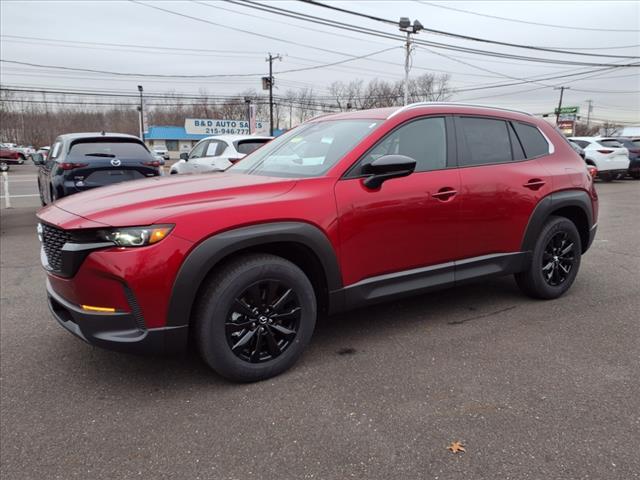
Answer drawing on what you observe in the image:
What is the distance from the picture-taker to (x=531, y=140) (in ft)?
14.2

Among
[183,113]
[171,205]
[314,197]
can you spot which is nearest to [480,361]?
[314,197]

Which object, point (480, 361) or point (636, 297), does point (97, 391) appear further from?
point (636, 297)

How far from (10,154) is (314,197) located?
3995 cm

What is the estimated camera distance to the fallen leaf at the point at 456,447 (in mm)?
2311

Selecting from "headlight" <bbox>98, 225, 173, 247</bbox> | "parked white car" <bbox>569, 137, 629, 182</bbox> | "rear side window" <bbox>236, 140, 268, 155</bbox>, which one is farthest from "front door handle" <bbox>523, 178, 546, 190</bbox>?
"parked white car" <bbox>569, 137, 629, 182</bbox>

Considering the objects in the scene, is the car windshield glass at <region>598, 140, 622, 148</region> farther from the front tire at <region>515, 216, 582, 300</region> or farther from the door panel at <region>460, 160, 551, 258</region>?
the door panel at <region>460, 160, 551, 258</region>

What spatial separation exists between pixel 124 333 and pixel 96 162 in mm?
5900

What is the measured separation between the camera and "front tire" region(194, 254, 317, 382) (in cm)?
272

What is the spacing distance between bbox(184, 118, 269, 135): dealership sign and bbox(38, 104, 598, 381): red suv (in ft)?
132

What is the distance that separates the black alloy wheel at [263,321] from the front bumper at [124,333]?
0.31 m

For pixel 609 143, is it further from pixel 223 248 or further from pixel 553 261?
pixel 223 248

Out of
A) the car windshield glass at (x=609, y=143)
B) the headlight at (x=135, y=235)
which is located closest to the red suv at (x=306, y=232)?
the headlight at (x=135, y=235)

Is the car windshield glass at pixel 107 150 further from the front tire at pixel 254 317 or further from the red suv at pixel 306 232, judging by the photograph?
the front tire at pixel 254 317

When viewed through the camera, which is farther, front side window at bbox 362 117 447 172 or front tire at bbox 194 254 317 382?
front side window at bbox 362 117 447 172
